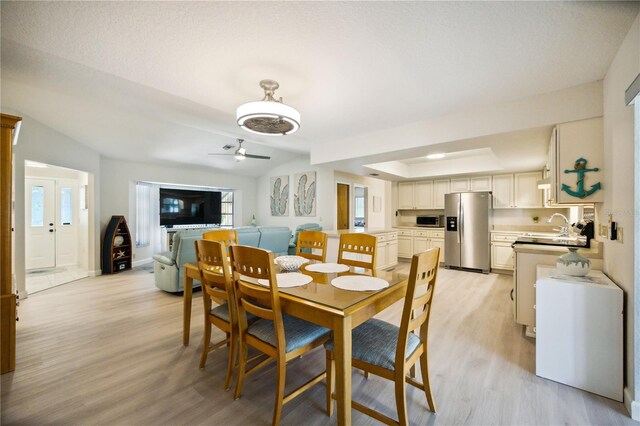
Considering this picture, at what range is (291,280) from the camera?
182 cm

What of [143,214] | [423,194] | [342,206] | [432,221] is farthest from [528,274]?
[143,214]

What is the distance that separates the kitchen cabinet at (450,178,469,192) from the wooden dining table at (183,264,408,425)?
481 cm

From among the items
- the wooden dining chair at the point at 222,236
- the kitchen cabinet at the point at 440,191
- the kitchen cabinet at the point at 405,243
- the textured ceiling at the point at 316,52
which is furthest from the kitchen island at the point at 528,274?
the kitchen cabinet at the point at 405,243

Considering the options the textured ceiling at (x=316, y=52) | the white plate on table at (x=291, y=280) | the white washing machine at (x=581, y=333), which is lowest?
the white washing machine at (x=581, y=333)

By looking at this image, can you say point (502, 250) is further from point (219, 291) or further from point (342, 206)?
point (219, 291)

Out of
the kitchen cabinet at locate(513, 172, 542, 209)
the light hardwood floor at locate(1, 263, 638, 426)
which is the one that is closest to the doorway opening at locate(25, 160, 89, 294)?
the light hardwood floor at locate(1, 263, 638, 426)

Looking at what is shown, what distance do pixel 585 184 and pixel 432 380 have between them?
6.72 feet

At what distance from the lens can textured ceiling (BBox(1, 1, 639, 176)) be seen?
4.99ft

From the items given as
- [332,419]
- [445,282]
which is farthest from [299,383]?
[445,282]

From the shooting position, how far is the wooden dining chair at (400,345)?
53.1 inches

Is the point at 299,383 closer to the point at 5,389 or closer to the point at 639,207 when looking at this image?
the point at 5,389

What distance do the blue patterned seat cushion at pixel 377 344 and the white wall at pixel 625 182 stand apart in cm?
135

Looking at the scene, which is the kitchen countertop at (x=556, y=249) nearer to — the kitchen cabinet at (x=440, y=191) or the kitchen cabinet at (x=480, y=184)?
the kitchen cabinet at (x=480, y=184)

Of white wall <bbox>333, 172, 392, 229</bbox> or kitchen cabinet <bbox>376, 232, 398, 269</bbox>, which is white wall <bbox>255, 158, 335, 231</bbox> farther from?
kitchen cabinet <bbox>376, 232, 398, 269</bbox>
